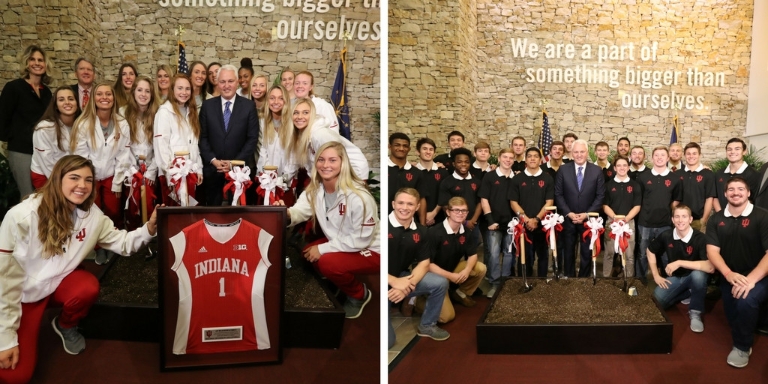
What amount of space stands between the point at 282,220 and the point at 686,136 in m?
2.03

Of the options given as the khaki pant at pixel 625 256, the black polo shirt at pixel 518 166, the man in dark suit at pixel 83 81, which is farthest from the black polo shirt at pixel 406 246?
the man in dark suit at pixel 83 81

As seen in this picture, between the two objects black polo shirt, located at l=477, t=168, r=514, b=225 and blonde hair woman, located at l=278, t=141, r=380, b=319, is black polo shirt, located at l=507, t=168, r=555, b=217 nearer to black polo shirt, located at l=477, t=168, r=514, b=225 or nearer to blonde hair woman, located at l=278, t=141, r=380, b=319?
black polo shirt, located at l=477, t=168, r=514, b=225

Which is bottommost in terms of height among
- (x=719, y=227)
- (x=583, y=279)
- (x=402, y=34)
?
(x=583, y=279)

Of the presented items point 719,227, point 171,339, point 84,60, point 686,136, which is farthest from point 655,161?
point 84,60

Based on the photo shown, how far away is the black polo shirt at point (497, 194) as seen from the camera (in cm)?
252

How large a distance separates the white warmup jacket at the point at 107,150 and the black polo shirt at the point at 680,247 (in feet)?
8.37

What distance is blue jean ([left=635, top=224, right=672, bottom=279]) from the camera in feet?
8.06

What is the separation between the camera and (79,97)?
1931 millimetres

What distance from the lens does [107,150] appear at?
197 centimetres

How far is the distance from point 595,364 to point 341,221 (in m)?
1.40

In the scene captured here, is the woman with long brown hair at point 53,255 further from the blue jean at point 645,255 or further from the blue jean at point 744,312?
the blue jean at point 744,312


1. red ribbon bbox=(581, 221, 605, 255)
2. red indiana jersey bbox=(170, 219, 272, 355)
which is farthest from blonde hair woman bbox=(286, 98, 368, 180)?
red ribbon bbox=(581, 221, 605, 255)

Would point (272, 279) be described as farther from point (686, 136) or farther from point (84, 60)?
point (686, 136)

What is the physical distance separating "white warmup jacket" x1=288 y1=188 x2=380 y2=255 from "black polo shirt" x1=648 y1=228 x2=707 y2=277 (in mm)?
1449
